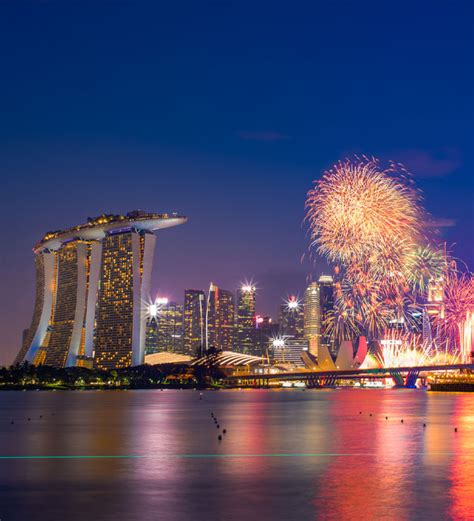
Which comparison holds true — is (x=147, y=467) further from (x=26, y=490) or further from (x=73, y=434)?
(x=73, y=434)

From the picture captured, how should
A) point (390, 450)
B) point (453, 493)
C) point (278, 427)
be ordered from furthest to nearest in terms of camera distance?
point (278, 427), point (390, 450), point (453, 493)

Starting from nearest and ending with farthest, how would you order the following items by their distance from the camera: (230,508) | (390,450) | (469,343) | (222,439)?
(230,508), (390,450), (222,439), (469,343)

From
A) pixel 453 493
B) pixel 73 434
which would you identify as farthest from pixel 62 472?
pixel 73 434

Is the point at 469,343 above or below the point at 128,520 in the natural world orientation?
above

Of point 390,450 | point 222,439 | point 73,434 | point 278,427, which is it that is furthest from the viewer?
point 278,427

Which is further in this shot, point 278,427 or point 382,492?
point 278,427

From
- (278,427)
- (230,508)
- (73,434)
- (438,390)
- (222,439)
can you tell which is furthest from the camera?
(438,390)

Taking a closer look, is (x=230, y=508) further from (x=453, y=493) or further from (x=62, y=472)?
(x=62, y=472)

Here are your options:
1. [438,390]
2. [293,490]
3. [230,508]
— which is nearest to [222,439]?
[293,490]

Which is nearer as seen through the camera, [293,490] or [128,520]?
[128,520]
